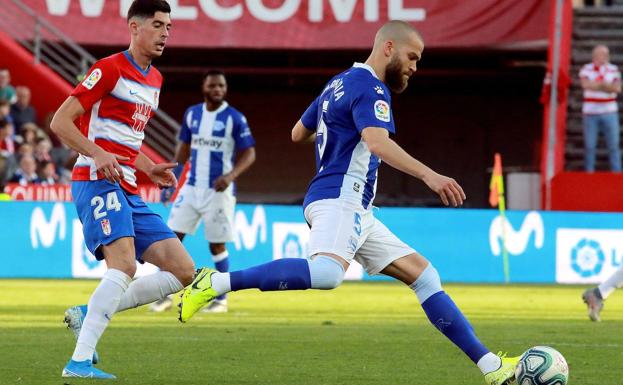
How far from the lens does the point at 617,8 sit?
85.9ft

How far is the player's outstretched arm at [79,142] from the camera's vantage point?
303 inches

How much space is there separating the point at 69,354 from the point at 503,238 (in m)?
11.1

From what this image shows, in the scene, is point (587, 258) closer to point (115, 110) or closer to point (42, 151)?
point (42, 151)

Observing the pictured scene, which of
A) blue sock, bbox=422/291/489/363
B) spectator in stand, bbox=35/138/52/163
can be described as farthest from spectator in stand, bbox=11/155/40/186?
blue sock, bbox=422/291/489/363

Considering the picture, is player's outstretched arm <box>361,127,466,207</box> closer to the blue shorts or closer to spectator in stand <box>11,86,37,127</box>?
the blue shorts

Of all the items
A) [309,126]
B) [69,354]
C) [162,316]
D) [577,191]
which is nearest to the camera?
[309,126]

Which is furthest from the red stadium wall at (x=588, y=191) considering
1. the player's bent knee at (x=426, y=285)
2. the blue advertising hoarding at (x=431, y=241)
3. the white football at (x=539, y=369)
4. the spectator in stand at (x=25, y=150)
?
the white football at (x=539, y=369)

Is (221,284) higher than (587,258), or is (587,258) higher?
(587,258)

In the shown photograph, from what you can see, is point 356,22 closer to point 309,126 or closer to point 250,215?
point 250,215

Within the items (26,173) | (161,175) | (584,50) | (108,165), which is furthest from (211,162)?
(584,50)

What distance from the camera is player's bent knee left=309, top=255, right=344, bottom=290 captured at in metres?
7.49

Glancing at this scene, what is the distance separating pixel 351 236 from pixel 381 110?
0.71 m

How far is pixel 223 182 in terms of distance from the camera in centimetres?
1388

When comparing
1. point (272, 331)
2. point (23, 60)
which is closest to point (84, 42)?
point (23, 60)
